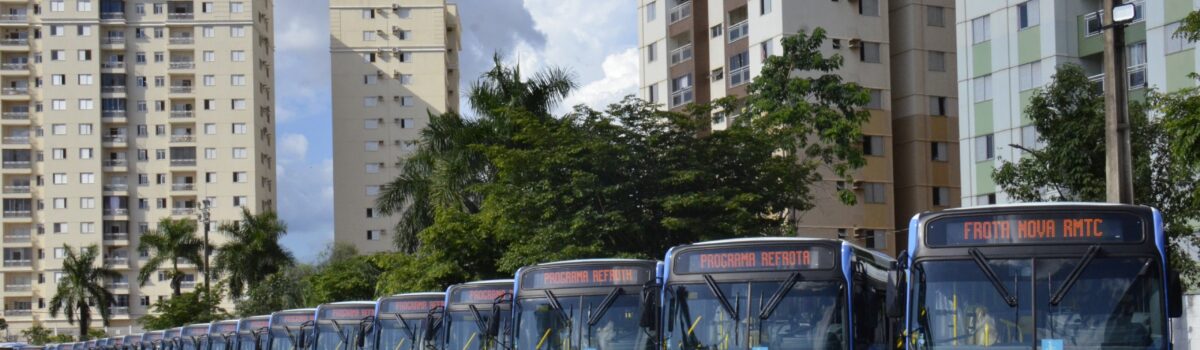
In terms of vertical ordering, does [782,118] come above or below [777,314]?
above

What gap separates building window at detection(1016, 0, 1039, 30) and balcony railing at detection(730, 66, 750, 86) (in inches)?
489

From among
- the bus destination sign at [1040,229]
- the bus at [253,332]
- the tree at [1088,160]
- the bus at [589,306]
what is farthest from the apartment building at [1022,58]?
the bus destination sign at [1040,229]

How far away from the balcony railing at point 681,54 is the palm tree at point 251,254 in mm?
23453

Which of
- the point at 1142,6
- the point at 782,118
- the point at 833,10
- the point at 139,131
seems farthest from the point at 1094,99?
the point at 139,131

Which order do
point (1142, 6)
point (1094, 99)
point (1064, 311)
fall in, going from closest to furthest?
point (1064, 311)
point (1094, 99)
point (1142, 6)

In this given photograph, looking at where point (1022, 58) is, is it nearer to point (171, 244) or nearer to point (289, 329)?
point (289, 329)

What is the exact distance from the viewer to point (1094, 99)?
29.2 metres

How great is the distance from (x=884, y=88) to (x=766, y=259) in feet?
124

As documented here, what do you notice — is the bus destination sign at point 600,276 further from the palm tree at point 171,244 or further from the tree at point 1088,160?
the palm tree at point 171,244

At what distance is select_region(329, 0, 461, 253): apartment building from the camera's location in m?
116

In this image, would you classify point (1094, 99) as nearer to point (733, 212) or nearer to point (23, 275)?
point (733, 212)

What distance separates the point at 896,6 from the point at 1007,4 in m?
9.97

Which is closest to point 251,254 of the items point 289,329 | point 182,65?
point 182,65

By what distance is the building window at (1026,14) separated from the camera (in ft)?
141
